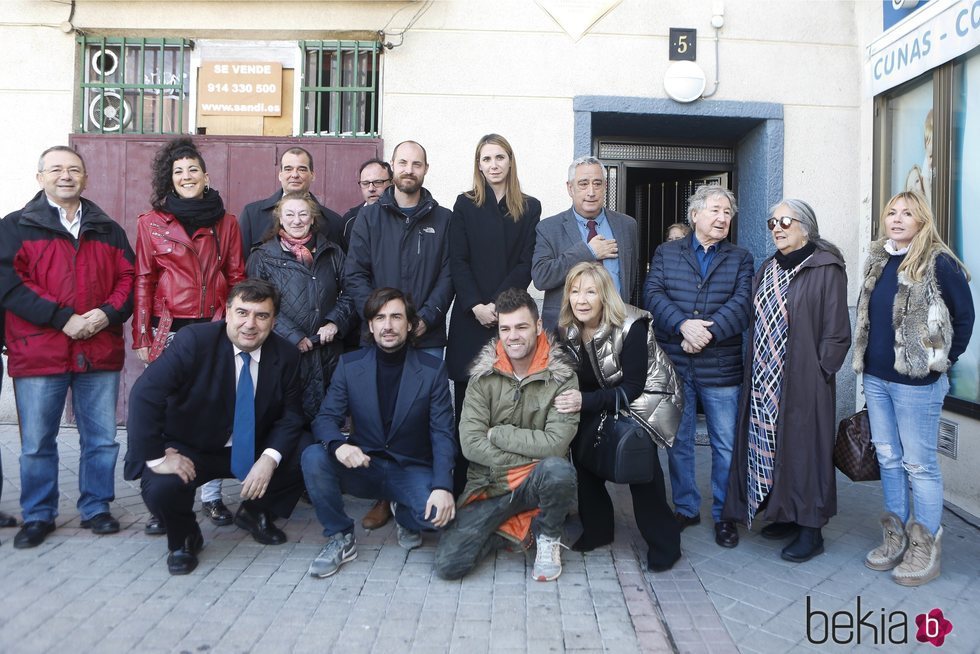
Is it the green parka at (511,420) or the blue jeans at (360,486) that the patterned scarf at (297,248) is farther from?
the green parka at (511,420)

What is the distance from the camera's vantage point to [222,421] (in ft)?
12.4

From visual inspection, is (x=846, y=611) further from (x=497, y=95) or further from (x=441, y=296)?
(x=497, y=95)

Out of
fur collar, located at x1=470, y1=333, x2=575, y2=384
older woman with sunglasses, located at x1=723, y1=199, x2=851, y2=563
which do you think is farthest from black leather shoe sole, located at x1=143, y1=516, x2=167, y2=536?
older woman with sunglasses, located at x1=723, y1=199, x2=851, y2=563

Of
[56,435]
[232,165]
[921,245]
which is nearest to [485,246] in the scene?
[921,245]

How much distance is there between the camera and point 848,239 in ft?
20.6

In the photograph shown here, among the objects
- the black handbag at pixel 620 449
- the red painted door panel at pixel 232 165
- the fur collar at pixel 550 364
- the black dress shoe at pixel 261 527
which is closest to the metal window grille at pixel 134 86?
the red painted door panel at pixel 232 165

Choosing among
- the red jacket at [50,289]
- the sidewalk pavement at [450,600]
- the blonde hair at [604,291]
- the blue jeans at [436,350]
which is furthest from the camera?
the blue jeans at [436,350]

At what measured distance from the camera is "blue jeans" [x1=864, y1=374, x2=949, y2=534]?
3.53 meters

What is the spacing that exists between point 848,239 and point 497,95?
10.6ft

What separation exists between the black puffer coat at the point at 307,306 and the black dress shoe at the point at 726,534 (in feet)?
7.68

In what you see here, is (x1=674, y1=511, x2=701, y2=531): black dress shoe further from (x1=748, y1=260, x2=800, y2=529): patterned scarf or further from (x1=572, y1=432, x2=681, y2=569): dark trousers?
(x1=572, y1=432, x2=681, y2=569): dark trousers

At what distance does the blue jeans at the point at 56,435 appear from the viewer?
12.9 ft

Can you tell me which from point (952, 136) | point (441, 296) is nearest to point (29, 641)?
point (441, 296)

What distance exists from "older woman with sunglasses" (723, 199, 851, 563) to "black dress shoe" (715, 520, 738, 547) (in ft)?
0.37
